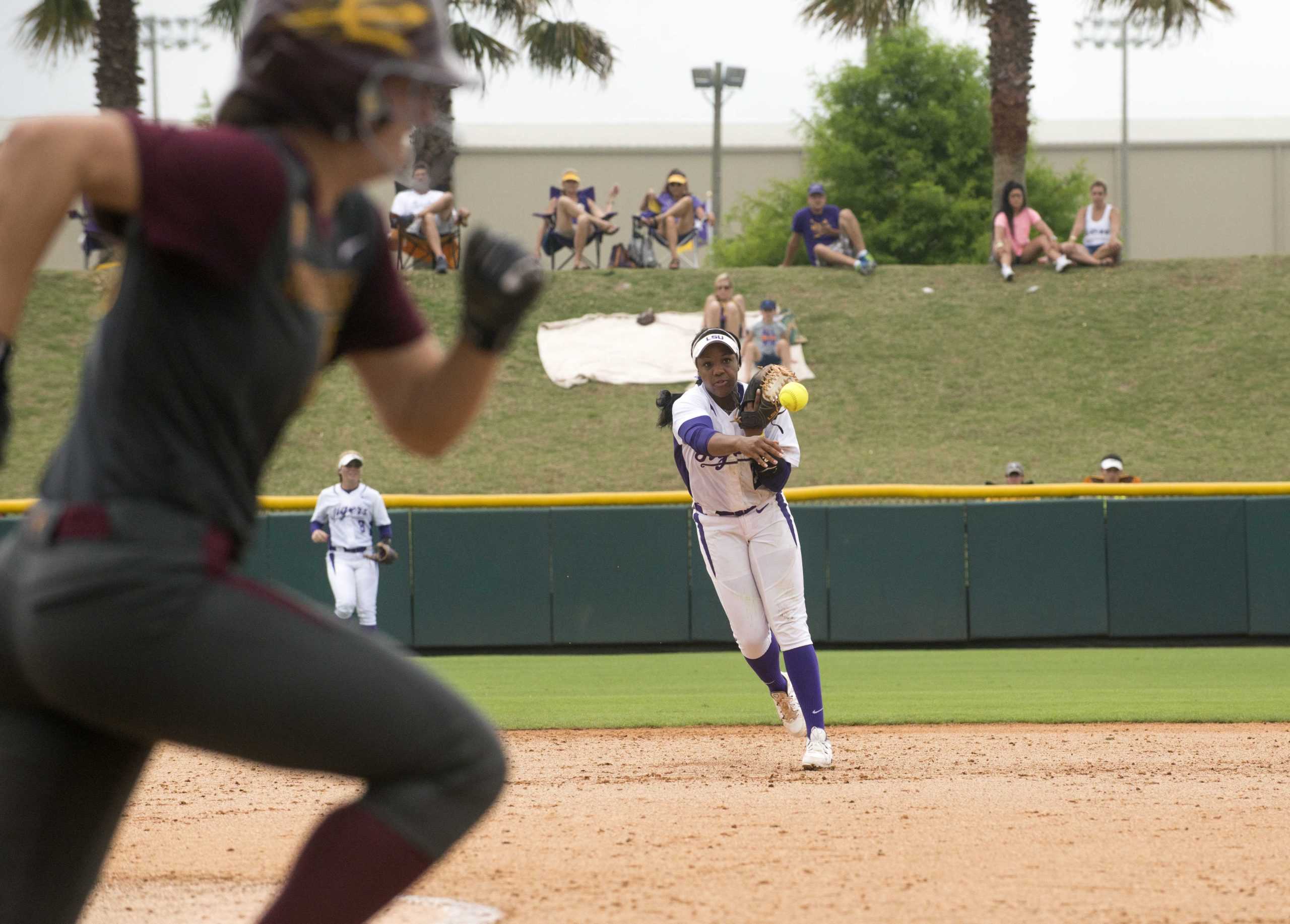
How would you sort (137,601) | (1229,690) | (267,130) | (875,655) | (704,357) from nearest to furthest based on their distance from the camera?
(137,601)
(267,130)
(704,357)
(1229,690)
(875,655)

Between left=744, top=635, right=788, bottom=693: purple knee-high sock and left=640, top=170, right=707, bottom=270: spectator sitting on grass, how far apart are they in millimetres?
14350

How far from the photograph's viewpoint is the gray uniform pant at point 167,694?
1.83 meters

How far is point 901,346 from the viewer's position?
67.6 feet

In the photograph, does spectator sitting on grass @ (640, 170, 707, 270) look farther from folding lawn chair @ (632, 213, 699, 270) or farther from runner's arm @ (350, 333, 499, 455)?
runner's arm @ (350, 333, 499, 455)

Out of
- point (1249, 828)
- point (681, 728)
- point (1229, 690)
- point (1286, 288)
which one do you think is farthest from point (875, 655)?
point (1286, 288)

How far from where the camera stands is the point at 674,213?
2139 centimetres

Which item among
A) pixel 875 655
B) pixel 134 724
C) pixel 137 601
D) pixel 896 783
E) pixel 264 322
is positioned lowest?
pixel 875 655

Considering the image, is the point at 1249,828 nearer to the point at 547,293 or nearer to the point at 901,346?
the point at 901,346

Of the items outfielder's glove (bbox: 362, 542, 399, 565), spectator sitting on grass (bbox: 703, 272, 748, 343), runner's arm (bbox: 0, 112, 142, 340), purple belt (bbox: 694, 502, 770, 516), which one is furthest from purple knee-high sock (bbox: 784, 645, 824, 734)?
spectator sitting on grass (bbox: 703, 272, 748, 343)

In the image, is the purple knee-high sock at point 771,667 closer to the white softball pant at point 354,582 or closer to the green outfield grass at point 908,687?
the green outfield grass at point 908,687

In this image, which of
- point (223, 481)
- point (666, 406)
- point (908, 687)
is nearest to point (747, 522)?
point (666, 406)

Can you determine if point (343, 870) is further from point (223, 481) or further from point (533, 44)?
point (533, 44)

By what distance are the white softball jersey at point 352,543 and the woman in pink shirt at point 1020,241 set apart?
463 inches

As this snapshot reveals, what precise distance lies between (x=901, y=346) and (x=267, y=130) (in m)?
19.2
